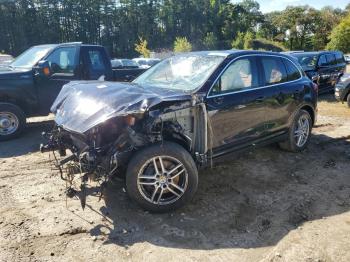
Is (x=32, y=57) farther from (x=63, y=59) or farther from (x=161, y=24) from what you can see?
(x=161, y=24)

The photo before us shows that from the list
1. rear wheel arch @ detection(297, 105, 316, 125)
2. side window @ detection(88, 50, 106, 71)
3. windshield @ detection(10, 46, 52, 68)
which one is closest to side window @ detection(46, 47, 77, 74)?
windshield @ detection(10, 46, 52, 68)

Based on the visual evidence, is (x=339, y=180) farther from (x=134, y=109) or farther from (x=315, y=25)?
(x=315, y=25)

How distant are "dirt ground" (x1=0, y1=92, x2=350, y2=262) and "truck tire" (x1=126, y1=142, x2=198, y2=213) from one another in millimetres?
181

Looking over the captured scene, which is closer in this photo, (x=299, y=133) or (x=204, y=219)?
(x=204, y=219)

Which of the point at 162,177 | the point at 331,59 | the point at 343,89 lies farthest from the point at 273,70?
the point at 331,59

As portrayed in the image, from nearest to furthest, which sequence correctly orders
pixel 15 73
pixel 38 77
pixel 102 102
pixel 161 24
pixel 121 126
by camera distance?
pixel 121 126 → pixel 102 102 → pixel 15 73 → pixel 38 77 → pixel 161 24

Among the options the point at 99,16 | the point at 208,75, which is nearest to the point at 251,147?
the point at 208,75

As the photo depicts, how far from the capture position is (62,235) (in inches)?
149

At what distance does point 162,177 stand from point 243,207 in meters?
1.11

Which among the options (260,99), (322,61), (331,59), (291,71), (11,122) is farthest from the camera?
(331,59)

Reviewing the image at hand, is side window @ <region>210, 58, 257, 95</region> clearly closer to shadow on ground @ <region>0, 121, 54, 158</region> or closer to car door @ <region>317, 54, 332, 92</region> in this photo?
shadow on ground @ <region>0, 121, 54, 158</region>

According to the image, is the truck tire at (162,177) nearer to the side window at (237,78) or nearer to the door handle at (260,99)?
the side window at (237,78)

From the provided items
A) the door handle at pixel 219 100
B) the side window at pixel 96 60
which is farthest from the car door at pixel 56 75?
the door handle at pixel 219 100

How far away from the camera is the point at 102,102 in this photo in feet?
13.7
